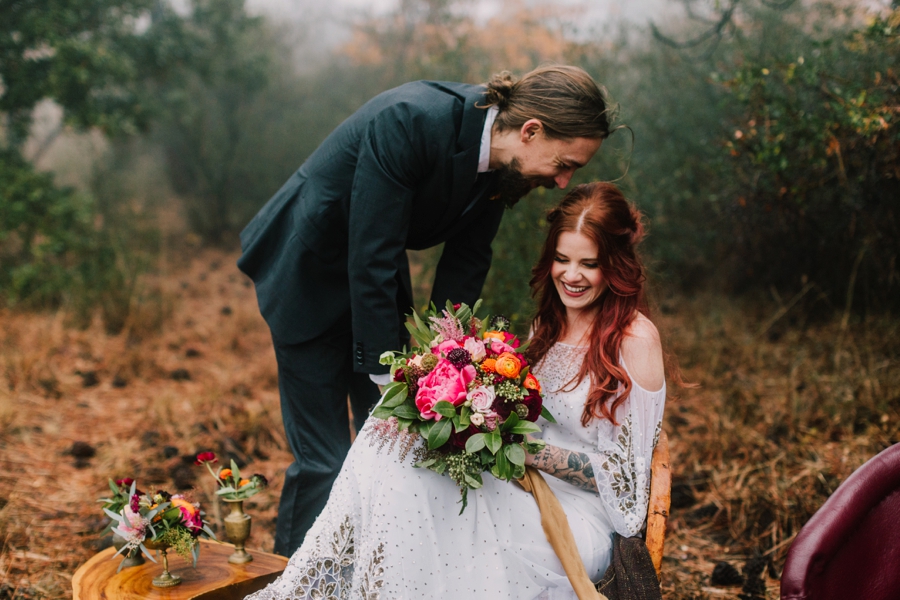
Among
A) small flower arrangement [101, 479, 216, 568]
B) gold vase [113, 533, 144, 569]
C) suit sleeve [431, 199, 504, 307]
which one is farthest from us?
suit sleeve [431, 199, 504, 307]

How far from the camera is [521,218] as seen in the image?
5.12m

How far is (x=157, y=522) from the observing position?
2.37m

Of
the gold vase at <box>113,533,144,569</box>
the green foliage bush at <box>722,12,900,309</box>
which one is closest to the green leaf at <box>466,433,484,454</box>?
the gold vase at <box>113,533,144,569</box>

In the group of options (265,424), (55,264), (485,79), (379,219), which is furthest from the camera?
(55,264)

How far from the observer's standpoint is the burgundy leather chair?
146 cm

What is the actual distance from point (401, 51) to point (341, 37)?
108 inches

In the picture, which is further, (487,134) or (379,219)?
(487,134)

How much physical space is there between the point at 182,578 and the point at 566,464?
1.41 metres

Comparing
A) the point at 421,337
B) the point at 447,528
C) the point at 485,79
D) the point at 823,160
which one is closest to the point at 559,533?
the point at 447,528

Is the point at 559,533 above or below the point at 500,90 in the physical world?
below

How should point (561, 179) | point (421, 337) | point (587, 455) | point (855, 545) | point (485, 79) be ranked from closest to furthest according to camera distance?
point (855, 545) < point (421, 337) < point (587, 455) < point (561, 179) < point (485, 79)

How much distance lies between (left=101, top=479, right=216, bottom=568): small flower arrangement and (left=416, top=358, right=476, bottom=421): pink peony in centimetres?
102

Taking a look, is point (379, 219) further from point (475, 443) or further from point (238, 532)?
point (238, 532)

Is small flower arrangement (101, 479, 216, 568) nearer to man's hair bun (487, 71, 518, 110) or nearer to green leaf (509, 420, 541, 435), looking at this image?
green leaf (509, 420, 541, 435)
